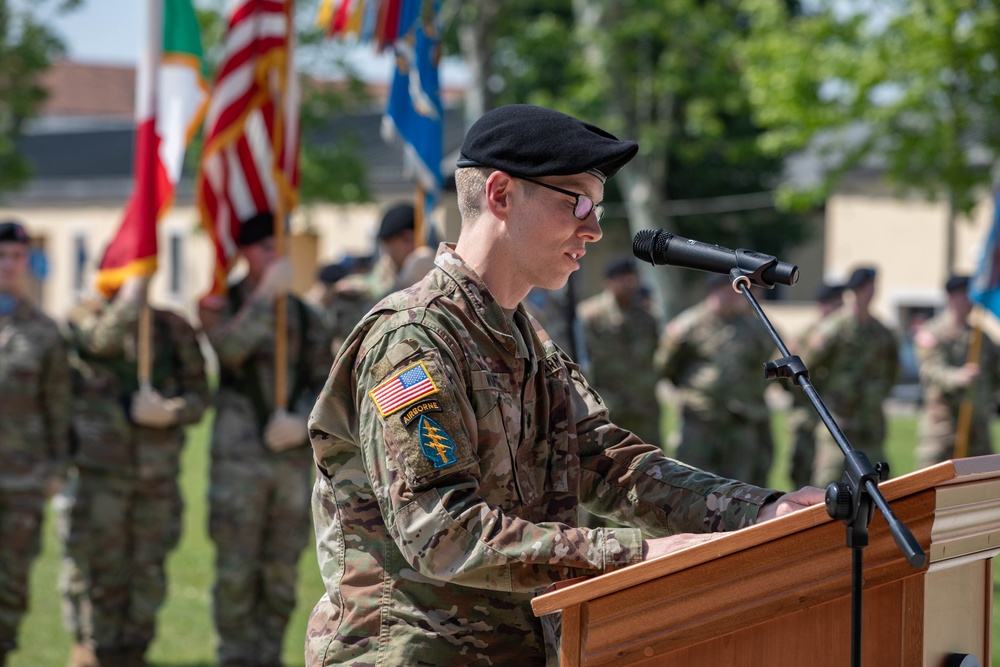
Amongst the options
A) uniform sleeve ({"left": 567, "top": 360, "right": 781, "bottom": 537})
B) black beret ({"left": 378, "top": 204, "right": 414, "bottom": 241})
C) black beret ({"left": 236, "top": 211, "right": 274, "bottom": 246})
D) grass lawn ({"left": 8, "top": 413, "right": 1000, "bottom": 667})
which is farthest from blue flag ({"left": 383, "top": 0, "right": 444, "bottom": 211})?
uniform sleeve ({"left": 567, "top": 360, "right": 781, "bottom": 537})

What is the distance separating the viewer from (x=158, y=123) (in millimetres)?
7383

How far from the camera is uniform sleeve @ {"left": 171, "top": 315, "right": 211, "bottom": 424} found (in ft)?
22.7

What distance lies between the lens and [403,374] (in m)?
2.40

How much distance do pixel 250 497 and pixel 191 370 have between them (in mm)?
831

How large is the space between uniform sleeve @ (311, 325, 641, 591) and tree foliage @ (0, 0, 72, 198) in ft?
67.5

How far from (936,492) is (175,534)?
17.3 feet

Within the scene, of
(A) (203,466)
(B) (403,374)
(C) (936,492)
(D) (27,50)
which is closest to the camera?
(C) (936,492)

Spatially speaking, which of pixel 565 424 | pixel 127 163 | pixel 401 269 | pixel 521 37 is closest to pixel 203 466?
pixel 401 269

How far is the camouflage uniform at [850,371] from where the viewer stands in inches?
427

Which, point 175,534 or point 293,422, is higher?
point 293,422

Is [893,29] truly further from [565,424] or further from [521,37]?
[565,424]

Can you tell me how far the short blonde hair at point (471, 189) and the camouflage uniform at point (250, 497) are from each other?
4.16 m

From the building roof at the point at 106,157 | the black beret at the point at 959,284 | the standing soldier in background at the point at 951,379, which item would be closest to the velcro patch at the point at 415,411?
the standing soldier in background at the point at 951,379

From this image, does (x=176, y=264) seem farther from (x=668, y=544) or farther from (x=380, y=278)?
(x=668, y=544)
